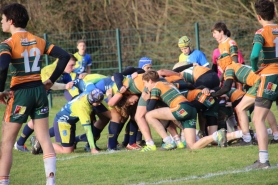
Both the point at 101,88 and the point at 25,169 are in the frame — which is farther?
the point at 101,88

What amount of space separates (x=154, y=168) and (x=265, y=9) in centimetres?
243

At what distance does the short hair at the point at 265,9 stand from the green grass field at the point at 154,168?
1.78m

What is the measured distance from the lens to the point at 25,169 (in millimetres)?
8719

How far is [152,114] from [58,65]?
11.1 ft

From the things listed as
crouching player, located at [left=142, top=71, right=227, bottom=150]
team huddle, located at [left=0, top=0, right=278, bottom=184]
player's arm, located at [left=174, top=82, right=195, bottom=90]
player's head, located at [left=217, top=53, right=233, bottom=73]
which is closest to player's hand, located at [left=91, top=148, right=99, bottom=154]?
team huddle, located at [left=0, top=0, right=278, bottom=184]

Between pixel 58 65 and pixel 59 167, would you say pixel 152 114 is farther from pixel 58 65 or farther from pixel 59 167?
pixel 58 65

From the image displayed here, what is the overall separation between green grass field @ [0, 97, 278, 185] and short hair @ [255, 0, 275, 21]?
5.85 ft

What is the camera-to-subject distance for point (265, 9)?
23.9ft

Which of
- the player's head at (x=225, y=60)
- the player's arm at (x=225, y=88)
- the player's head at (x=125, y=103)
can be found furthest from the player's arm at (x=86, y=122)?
the player's head at (x=225, y=60)

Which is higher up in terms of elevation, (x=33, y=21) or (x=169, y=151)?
(x=33, y=21)

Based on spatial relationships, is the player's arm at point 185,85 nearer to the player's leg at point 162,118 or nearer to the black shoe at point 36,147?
the player's leg at point 162,118

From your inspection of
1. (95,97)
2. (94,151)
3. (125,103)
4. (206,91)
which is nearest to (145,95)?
(125,103)

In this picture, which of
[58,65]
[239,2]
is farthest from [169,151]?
[239,2]

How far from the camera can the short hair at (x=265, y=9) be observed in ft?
23.9
